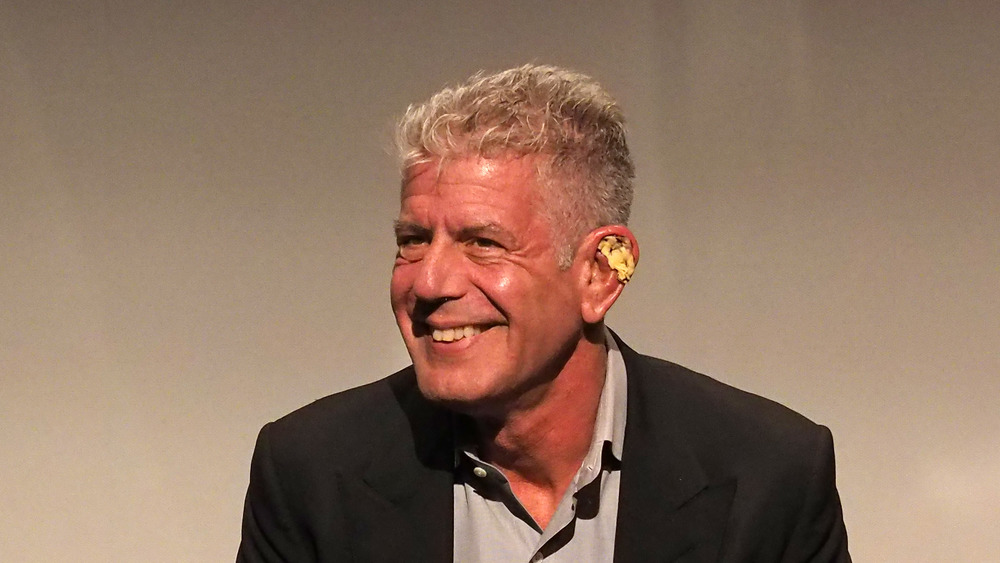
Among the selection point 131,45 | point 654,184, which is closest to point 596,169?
point 654,184

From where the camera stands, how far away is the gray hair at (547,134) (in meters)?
1.46

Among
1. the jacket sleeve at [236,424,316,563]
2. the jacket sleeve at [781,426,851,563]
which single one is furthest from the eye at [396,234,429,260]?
the jacket sleeve at [781,426,851,563]

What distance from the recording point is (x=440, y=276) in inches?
56.8

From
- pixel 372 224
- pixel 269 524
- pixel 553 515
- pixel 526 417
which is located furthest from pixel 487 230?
pixel 372 224

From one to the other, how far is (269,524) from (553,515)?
42 centimetres

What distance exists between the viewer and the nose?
4.73 feet

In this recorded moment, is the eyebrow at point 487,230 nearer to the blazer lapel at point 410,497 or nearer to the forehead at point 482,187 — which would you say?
the forehead at point 482,187

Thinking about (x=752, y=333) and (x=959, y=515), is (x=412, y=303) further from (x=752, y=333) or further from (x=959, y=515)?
(x=959, y=515)

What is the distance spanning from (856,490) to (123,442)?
4.86 feet

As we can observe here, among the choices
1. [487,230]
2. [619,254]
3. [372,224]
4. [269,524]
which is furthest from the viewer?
[372,224]

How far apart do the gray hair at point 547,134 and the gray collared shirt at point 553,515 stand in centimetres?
31

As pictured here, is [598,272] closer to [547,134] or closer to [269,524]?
[547,134]

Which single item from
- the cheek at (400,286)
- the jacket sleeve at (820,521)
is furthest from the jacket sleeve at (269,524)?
the jacket sleeve at (820,521)

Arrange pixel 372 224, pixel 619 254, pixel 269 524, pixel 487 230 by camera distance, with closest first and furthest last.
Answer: pixel 487 230, pixel 619 254, pixel 269 524, pixel 372 224
